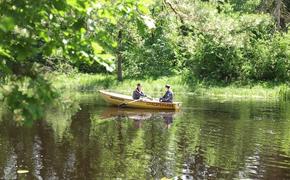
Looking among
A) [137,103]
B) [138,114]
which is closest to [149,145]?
[138,114]

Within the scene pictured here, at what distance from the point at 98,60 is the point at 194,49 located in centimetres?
3917

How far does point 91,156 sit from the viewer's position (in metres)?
14.9

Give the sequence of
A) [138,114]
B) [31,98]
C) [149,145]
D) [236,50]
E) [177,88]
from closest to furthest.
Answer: [31,98] < [149,145] < [138,114] < [177,88] < [236,50]

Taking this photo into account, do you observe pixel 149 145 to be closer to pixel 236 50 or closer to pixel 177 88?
pixel 177 88

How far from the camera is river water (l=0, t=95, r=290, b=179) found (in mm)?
13256

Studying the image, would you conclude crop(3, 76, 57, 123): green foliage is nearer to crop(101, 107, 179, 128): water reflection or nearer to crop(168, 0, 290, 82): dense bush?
crop(101, 107, 179, 128): water reflection

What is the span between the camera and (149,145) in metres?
17.1

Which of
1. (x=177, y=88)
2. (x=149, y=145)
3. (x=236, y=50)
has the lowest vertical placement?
(x=149, y=145)

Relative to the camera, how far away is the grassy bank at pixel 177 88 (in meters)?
35.9

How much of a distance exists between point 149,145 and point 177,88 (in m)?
21.9

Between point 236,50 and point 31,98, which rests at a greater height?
point 236,50

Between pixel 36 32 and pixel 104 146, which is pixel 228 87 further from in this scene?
pixel 36 32

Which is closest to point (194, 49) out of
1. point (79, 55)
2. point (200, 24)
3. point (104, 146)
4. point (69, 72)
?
point (200, 24)

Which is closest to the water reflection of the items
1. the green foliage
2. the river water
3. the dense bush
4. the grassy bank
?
the river water
